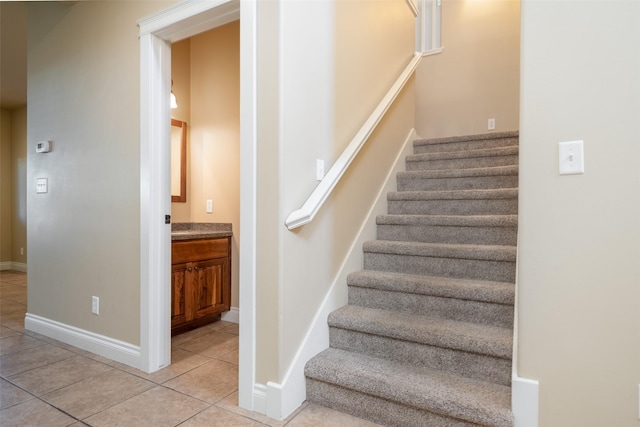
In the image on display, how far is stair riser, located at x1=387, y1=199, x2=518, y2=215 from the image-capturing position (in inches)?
94.7

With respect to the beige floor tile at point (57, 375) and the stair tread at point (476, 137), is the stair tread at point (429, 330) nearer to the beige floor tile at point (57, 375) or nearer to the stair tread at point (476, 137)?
the beige floor tile at point (57, 375)

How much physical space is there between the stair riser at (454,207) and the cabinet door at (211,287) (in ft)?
5.15

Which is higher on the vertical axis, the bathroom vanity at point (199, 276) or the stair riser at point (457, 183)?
the stair riser at point (457, 183)

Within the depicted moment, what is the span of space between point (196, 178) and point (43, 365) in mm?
1873

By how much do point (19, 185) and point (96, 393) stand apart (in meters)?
5.70

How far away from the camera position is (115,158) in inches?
92.5

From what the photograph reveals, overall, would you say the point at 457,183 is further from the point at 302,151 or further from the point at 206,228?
the point at 206,228

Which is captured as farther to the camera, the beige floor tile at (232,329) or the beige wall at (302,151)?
the beige floor tile at (232,329)

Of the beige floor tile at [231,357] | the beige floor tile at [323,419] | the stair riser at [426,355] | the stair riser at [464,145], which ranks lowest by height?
the beige floor tile at [231,357]

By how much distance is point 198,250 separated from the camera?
9.58ft

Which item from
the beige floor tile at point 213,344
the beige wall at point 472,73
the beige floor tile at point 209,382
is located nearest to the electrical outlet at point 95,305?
the beige floor tile at point 213,344

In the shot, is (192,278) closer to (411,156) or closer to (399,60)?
(411,156)

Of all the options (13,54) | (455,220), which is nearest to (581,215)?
(455,220)

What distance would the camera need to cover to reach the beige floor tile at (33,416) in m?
1.63
